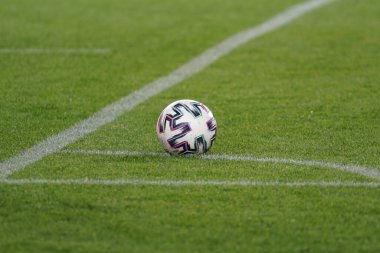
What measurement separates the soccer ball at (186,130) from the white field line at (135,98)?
0.95m

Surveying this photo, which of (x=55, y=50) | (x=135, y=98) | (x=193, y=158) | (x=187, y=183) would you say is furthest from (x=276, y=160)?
(x=55, y=50)

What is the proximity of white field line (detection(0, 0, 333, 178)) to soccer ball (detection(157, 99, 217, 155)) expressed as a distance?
3.11ft

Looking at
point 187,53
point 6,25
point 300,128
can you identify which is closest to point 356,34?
point 187,53

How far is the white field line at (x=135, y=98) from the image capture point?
7.27 metres

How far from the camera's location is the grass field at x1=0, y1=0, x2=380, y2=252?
5.36m

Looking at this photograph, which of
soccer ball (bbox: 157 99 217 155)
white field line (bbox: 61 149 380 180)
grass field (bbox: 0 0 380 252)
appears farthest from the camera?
soccer ball (bbox: 157 99 217 155)

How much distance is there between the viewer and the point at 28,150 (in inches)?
295

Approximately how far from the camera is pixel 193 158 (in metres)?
7.14

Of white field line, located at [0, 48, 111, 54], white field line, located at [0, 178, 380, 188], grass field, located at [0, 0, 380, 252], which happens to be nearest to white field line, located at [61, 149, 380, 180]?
grass field, located at [0, 0, 380, 252]

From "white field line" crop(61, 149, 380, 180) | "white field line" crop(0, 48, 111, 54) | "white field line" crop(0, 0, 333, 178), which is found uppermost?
"white field line" crop(0, 48, 111, 54)

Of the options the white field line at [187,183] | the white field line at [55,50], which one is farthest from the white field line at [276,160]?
the white field line at [55,50]

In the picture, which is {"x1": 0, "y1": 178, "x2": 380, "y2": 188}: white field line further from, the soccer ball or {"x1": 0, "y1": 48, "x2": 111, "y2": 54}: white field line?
{"x1": 0, "y1": 48, "x2": 111, "y2": 54}: white field line

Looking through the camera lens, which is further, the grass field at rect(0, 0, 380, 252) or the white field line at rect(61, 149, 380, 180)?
the white field line at rect(61, 149, 380, 180)

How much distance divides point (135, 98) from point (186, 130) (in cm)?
298
